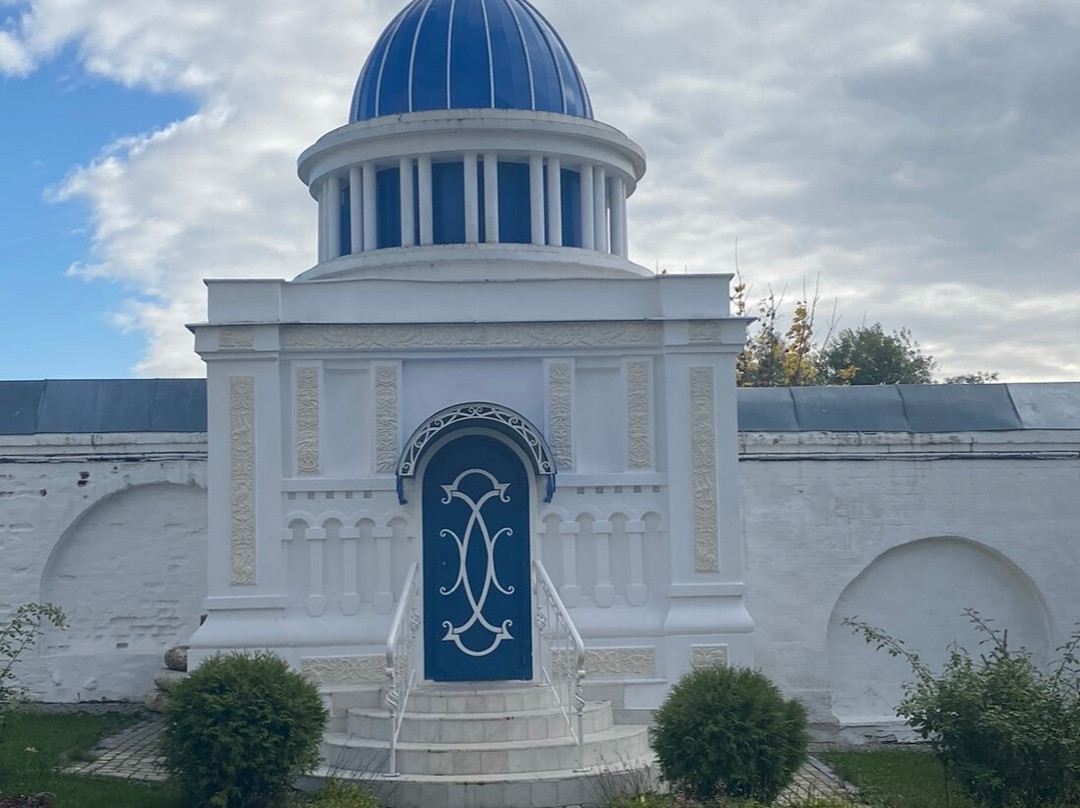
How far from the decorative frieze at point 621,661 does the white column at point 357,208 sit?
5277 mm

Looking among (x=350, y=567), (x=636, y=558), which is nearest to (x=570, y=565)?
(x=636, y=558)

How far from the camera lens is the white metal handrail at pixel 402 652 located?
10.3 m

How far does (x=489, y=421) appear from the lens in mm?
11914

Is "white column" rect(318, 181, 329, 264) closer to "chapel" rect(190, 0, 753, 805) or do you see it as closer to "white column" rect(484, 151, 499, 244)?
"white column" rect(484, 151, 499, 244)

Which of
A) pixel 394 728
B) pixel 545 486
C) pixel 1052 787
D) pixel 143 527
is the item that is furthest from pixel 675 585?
pixel 143 527

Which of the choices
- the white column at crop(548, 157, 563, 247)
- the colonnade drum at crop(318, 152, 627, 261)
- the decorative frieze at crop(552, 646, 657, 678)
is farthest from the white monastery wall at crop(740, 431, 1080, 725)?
the colonnade drum at crop(318, 152, 627, 261)

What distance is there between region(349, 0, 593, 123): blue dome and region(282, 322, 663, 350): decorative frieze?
3.32 m

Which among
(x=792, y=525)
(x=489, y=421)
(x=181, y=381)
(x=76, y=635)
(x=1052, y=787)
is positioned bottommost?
(x=1052, y=787)

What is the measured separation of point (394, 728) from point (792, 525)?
583 centimetres

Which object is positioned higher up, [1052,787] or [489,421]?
[489,421]

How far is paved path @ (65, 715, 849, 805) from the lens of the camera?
36.7 feet

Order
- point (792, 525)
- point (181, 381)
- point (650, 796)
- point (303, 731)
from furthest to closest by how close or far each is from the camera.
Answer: point (181, 381) < point (792, 525) < point (303, 731) < point (650, 796)

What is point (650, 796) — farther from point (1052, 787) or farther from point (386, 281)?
point (386, 281)

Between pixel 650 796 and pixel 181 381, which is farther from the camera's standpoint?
pixel 181 381
